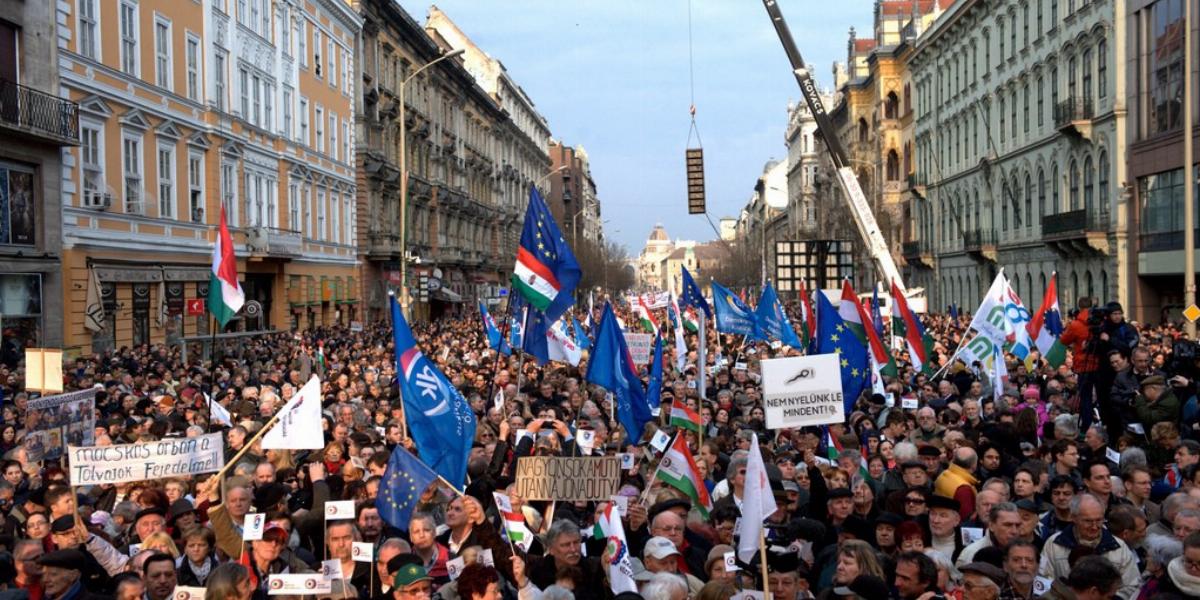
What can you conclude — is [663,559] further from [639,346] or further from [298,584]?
[639,346]

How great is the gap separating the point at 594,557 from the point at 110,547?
3.34 metres

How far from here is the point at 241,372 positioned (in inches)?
861

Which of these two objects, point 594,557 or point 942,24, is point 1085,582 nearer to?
point 594,557

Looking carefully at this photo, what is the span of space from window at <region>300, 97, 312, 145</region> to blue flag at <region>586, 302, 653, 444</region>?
3312 centimetres

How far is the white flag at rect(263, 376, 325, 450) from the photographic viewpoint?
1017cm

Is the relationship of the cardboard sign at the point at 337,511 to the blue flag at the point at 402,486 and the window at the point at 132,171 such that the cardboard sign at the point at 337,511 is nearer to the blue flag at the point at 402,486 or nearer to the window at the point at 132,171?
the blue flag at the point at 402,486

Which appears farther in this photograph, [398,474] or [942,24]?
[942,24]

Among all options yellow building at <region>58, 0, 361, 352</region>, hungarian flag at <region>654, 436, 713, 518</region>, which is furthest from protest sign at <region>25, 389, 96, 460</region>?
yellow building at <region>58, 0, 361, 352</region>

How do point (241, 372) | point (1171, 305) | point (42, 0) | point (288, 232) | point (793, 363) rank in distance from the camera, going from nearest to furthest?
1. point (793, 363)
2. point (241, 372)
3. point (42, 0)
4. point (1171, 305)
5. point (288, 232)

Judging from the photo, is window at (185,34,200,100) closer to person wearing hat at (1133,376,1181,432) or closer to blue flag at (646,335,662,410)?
blue flag at (646,335,662,410)

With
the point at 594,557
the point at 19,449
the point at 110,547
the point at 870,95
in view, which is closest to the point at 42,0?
the point at 19,449

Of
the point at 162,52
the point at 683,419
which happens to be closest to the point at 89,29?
the point at 162,52

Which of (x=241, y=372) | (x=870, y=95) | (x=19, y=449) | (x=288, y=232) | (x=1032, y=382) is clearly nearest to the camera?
(x=19, y=449)

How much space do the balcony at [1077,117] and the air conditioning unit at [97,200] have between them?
100 ft
